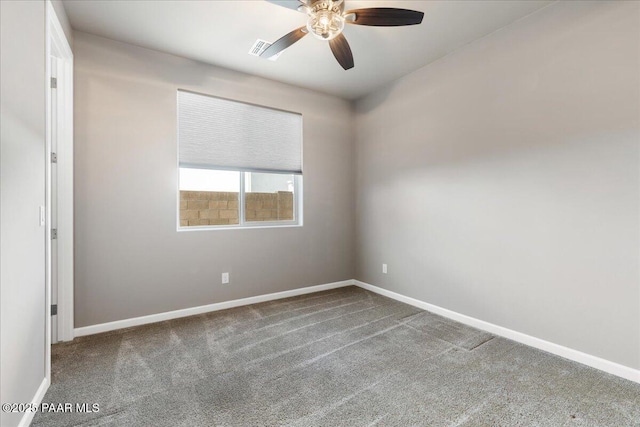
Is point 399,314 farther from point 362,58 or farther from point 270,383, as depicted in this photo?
point 362,58

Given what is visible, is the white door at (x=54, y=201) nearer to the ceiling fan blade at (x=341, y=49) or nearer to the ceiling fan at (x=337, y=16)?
the ceiling fan at (x=337, y=16)

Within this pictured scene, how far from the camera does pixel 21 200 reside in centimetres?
149

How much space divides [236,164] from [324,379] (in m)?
2.48

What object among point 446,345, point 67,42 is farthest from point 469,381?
point 67,42

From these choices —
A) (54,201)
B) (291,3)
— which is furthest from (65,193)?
(291,3)

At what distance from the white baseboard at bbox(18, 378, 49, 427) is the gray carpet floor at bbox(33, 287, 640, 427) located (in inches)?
1.5

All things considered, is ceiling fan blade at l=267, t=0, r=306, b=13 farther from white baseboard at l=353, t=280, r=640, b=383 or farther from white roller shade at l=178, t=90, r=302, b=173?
white baseboard at l=353, t=280, r=640, b=383

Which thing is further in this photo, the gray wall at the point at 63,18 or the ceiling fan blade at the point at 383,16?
the gray wall at the point at 63,18

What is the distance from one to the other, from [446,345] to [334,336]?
3.17 ft

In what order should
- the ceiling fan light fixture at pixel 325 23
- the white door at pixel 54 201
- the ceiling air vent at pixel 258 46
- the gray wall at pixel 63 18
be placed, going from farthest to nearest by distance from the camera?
the ceiling air vent at pixel 258 46, the white door at pixel 54 201, the gray wall at pixel 63 18, the ceiling fan light fixture at pixel 325 23

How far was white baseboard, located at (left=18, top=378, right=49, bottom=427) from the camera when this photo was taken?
58.3 inches

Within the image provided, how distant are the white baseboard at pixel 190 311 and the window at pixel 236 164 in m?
0.90

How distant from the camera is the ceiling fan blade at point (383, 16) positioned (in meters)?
1.86

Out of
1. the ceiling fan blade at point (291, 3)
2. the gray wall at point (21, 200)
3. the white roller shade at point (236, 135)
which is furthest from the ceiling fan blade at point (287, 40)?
the gray wall at point (21, 200)
